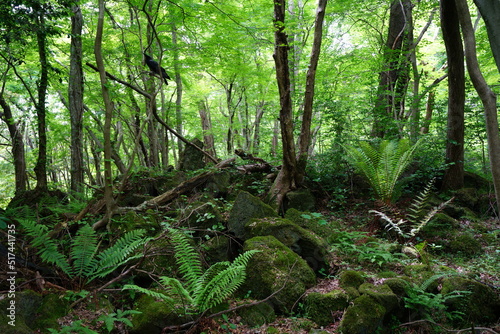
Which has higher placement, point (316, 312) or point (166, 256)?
point (166, 256)

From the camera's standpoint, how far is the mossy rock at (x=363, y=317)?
232cm

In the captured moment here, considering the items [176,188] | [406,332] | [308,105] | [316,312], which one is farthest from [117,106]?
[406,332]

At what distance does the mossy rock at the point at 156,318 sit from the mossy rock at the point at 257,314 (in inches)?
19.6

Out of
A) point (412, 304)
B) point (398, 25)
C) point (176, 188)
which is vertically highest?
point (398, 25)

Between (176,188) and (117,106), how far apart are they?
5.05 m

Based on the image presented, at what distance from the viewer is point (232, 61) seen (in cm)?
854

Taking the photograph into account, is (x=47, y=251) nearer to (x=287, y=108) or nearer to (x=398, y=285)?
(x=398, y=285)

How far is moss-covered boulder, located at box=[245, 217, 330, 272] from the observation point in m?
3.36

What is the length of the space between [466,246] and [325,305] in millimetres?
2617

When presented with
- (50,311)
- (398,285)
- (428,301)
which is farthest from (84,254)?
(428,301)

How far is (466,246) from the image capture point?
385cm

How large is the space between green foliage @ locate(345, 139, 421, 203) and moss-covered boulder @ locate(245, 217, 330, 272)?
2004mm

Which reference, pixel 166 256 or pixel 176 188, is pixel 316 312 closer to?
pixel 166 256

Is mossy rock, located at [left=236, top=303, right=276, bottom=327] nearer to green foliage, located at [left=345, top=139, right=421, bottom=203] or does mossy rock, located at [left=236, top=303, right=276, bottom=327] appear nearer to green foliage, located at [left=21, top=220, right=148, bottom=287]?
green foliage, located at [left=21, top=220, right=148, bottom=287]
